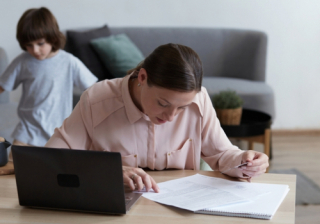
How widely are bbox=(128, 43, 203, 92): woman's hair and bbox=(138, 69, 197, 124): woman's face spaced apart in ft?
0.06

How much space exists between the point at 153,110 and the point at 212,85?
2.39 meters

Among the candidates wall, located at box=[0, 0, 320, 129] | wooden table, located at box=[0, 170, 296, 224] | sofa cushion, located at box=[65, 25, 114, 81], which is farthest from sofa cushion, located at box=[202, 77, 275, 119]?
wooden table, located at box=[0, 170, 296, 224]

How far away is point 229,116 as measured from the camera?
2.89 metres

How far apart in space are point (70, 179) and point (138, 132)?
445 mm

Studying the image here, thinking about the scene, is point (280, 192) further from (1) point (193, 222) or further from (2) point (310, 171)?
(2) point (310, 171)

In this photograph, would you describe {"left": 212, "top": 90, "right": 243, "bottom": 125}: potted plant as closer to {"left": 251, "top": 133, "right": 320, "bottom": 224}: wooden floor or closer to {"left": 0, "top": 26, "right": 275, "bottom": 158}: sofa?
{"left": 251, "top": 133, "right": 320, "bottom": 224}: wooden floor

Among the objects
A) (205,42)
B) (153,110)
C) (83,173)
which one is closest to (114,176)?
(83,173)

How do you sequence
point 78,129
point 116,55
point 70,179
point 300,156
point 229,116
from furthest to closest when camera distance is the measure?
point 116,55, point 300,156, point 229,116, point 78,129, point 70,179

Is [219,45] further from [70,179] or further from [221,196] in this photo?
[70,179]

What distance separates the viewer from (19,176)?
3.37 ft

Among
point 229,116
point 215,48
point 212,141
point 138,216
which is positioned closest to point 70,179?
point 138,216

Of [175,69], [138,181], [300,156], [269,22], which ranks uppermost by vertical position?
[175,69]

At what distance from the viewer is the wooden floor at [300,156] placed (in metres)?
2.50

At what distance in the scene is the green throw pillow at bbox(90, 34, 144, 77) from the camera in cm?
361
